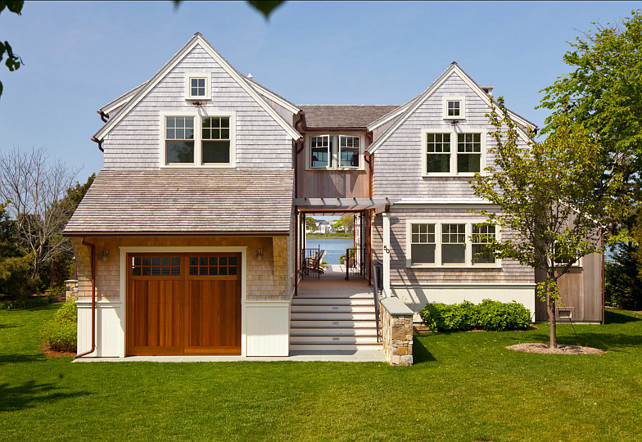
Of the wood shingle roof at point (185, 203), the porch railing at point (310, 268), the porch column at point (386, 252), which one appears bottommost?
the porch railing at point (310, 268)

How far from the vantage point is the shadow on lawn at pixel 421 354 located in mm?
12170

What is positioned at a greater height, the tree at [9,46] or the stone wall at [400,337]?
the tree at [9,46]

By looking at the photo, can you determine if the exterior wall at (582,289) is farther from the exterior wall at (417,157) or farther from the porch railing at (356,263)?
the porch railing at (356,263)

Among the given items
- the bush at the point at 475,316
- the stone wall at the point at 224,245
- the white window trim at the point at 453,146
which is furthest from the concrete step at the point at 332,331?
the white window trim at the point at 453,146

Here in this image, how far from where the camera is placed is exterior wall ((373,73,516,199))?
16922mm

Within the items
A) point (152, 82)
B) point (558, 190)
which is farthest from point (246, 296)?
point (558, 190)

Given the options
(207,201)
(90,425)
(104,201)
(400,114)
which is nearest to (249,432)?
(90,425)

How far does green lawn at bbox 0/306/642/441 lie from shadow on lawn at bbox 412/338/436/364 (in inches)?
2.9

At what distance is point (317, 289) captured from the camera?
17.4 meters

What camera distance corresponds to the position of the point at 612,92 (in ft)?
74.0

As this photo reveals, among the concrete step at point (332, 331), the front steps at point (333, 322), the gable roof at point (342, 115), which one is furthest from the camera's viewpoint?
the gable roof at point (342, 115)

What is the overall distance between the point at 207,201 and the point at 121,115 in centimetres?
379

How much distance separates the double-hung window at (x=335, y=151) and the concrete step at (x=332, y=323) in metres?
5.67

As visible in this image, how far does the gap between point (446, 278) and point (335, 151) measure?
5.57 metres
